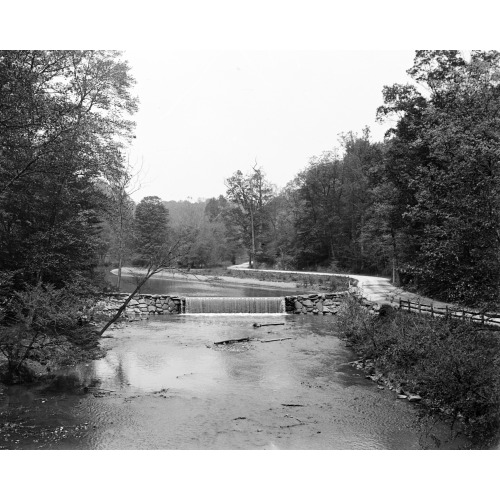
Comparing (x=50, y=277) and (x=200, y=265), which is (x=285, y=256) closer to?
(x=200, y=265)

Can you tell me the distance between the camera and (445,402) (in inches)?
254

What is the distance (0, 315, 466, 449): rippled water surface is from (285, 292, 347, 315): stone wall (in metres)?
5.99

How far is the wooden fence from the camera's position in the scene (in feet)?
23.4

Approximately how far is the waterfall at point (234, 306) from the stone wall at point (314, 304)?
0.39m

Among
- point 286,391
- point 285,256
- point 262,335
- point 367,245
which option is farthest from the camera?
point 285,256

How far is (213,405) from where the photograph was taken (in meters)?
7.34

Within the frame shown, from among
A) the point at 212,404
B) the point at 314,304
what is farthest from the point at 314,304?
the point at 212,404

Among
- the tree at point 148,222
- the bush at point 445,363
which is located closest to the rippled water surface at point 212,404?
the bush at point 445,363

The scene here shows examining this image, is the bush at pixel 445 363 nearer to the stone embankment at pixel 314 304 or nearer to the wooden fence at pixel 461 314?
the wooden fence at pixel 461 314

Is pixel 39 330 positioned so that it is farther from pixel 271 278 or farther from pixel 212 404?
pixel 271 278

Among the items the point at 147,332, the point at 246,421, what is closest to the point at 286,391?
the point at 246,421

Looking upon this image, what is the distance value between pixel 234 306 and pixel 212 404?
384 inches

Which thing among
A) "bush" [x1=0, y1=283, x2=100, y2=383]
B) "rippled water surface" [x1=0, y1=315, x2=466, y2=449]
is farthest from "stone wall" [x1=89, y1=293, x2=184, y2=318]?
"bush" [x1=0, y1=283, x2=100, y2=383]

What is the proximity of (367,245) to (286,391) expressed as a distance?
60.0 feet
